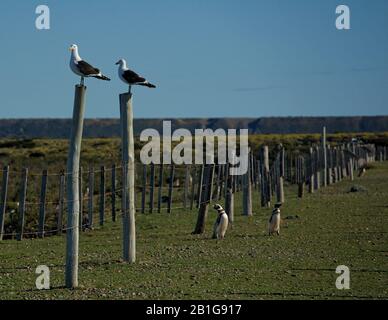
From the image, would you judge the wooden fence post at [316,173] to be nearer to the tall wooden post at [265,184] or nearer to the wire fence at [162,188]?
the wire fence at [162,188]

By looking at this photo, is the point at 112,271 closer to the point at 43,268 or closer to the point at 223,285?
the point at 43,268

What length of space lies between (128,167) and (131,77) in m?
1.66

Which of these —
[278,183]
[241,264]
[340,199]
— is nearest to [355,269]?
[241,264]

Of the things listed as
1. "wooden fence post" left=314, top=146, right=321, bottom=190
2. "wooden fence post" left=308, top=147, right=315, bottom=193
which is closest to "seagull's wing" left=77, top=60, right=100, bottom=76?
"wooden fence post" left=308, top=147, right=315, bottom=193

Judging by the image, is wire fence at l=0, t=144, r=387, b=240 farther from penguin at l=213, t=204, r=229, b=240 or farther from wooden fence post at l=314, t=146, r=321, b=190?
penguin at l=213, t=204, r=229, b=240

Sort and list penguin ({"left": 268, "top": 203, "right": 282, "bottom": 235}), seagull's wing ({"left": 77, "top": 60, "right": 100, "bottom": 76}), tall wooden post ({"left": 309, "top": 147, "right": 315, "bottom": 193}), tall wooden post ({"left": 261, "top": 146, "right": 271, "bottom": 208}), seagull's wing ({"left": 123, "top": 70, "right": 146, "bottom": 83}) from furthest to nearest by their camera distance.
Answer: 1. tall wooden post ({"left": 309, "top": 147, "right": 315, "bottom": 193})
2. tall wooden post ({"left": 261, "top": 146, "right": 271, "bottom": 208})
3. penguin ({"left": 268, "top": 203, "right": 282, "bottom": 235})
4. seagull's wing ({"left": 123, "top": 70, "right": 146, "bottom": 83})
5. seagull's wing ({"left": 77, "top": 60, "right": 100, "bottom": 76})

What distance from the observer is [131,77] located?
1650 centimetres

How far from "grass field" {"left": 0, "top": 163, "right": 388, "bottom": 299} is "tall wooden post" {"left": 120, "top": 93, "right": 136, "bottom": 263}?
349 millimetres

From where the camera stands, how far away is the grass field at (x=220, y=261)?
45.6ft

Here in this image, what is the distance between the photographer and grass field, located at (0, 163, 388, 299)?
45.6ft

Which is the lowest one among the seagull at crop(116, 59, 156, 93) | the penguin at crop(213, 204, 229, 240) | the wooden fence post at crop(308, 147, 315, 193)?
the penguin at crop(213, 204, 229, 240)

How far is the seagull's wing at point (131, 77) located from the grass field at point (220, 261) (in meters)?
3.28

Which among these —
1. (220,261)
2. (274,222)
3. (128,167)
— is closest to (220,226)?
(274,222)

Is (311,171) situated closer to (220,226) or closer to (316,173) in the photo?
(316,173)
